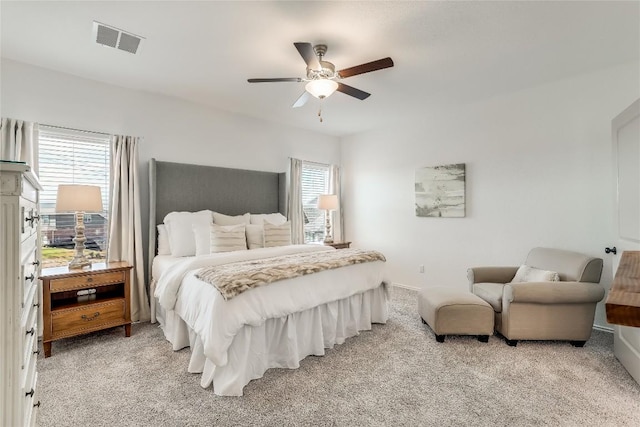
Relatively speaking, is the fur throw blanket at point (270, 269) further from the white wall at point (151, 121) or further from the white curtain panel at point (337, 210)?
the white curtain panel at point (337, 210)

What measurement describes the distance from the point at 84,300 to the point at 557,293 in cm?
447

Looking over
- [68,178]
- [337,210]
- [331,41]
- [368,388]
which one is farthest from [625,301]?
[337,210]

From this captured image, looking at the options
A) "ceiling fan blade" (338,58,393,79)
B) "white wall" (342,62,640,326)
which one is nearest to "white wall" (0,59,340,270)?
"white wall" (342,62,640,326)

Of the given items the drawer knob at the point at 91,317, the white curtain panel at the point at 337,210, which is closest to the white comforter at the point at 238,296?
the drawer knob at the point at 91,317

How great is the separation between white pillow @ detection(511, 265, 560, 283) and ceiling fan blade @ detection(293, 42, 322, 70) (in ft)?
9.54

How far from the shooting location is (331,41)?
2.63m

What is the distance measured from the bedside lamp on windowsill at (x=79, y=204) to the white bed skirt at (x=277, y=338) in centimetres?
96

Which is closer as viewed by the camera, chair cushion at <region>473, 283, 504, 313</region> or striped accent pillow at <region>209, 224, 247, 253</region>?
chair cushion at <region>473, 283, 504, 313</region>

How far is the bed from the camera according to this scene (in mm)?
2148

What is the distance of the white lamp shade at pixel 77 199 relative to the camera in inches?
112

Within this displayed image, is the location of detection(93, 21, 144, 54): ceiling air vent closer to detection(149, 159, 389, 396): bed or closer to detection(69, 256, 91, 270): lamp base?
detection(149, 159, 389, 396): bed

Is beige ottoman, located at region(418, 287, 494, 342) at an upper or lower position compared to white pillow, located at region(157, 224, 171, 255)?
lower

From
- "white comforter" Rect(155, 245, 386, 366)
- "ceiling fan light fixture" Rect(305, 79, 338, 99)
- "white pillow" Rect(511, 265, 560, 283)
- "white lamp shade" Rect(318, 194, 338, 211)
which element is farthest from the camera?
"white lamp shade" Rect(318, 194, 338, 211)

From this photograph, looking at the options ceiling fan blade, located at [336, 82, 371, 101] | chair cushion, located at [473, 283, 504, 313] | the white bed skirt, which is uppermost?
ceiling fan blade, located at [336, 82, 371, 101]
